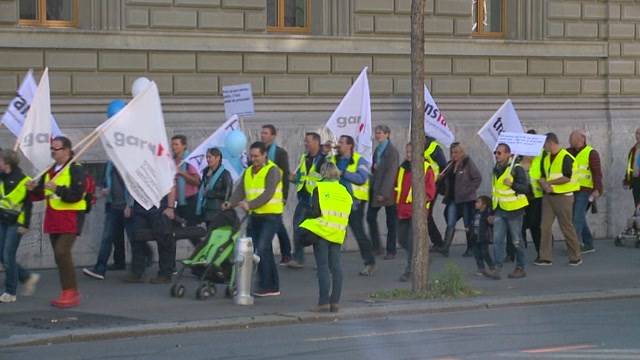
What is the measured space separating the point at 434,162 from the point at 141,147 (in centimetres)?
666

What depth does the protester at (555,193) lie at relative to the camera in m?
18.8

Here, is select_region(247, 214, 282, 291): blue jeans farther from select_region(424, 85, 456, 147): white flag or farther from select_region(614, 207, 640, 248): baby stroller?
select_region(614, 207, 640, 248): baby stroller

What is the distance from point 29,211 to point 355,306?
364cm

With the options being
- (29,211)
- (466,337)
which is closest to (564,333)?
(466,337)

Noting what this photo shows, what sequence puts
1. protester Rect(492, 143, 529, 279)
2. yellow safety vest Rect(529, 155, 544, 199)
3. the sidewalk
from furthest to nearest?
yellow safety vest Rect(529, 155, 544, 199) → protester Rect(492, 143, 529, 279) → the sidewalk

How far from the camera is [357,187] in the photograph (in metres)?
18.0

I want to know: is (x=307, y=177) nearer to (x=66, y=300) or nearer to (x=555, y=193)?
(x=555, y=193)

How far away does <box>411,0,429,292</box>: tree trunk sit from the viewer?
15.4 m

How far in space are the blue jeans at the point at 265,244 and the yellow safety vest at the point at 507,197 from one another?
3179 millimetres

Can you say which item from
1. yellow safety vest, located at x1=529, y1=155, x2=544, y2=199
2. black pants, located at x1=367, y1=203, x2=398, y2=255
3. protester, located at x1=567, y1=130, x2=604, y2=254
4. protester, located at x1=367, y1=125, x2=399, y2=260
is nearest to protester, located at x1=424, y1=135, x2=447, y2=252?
black pants, located at x1=367, y1=203, x2=398, y2=255

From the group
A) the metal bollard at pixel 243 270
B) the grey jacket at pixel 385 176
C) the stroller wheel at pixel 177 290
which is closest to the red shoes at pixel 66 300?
the stroller wheel at pixel 177 290

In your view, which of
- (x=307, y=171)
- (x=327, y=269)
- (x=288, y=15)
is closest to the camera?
A: (x=327, y=269)

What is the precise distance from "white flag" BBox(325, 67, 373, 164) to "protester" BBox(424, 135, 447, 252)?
1.71 meters

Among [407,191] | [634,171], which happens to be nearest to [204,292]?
[407,191]
